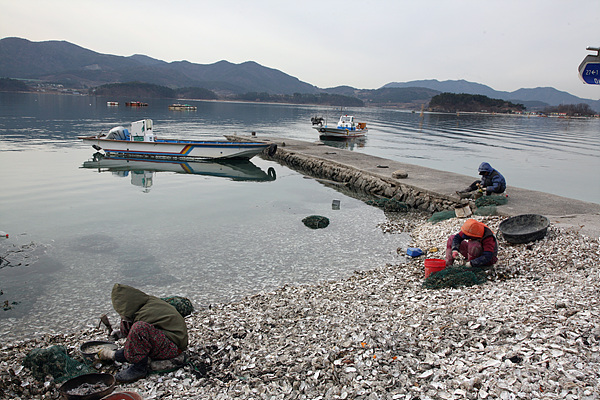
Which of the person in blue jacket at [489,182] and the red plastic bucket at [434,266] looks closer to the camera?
the red plastic bucket at [434,266]

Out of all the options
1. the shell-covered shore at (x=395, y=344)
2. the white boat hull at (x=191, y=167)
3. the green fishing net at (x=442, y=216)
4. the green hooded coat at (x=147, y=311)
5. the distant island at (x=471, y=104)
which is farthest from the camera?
the distant island at (x=471, y=104)

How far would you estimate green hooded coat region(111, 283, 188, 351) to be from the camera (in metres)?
5.49

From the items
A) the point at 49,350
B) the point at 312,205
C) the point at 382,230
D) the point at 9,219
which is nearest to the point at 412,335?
the point at 49,350

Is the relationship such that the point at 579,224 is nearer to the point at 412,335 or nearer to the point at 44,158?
the point at 412,335

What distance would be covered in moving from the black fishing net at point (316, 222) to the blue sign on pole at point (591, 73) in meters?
9.33

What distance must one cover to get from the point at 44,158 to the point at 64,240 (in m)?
19.3

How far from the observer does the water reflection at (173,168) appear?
25062 mm

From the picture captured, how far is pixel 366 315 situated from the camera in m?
7.12

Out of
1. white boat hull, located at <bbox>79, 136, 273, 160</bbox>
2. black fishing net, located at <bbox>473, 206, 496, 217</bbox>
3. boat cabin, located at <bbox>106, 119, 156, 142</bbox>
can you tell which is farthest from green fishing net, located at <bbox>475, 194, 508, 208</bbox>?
boat cabin, located at <bbox>106, 119, 156, 142</bbox>

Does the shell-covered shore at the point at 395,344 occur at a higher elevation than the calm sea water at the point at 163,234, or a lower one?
higher

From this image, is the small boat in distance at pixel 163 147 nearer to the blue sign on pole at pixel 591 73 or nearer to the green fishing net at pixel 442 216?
the green fishing net at pixel 442 216

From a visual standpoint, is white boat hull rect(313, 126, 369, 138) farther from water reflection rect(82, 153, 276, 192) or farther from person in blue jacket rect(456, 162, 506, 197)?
person in blue jacket rect(456, 162, 506, 197)

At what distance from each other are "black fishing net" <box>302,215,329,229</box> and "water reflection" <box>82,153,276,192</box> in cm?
1030

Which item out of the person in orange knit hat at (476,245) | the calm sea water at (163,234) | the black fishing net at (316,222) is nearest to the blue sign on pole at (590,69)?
the person in orange knit hat at (476,245)
